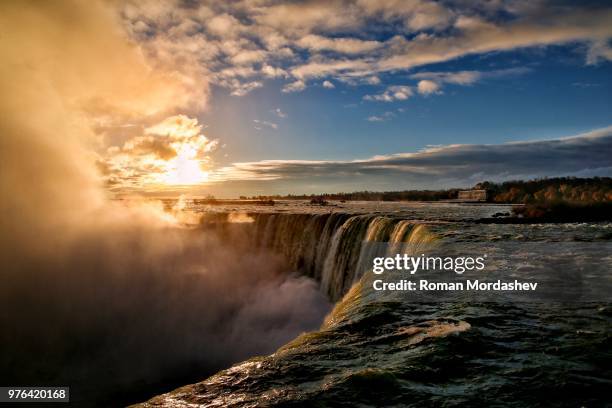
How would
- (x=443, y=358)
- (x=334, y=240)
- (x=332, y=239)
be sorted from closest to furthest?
(x=443, y=358)
(x=334, y=240)
(x=332, y=239)

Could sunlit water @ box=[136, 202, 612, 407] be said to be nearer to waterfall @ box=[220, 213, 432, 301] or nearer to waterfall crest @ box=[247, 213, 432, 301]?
waterfall @ box=[220, 213, 432, 301]

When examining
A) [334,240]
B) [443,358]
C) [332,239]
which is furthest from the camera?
[332,239]

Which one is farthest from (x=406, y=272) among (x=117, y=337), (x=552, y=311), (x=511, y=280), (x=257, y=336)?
(x=117, y=337)

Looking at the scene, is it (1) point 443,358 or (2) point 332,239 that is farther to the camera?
(2) point 332,239

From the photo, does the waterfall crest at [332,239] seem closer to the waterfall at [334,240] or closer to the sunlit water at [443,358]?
the waterfall at [334,240]

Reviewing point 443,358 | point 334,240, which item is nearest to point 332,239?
point 334,240

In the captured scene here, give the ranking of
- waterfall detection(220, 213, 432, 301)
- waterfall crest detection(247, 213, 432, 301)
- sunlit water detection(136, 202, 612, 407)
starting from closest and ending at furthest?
sunlit water detection(136, 202, 612, 407), waterfall detection(220, 213, 432, 301), waterfall crest detection(247, 213, 432, 301)

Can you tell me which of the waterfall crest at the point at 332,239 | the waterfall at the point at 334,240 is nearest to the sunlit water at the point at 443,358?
the waterfall at the point at 334,240

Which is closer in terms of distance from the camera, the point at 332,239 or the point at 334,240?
the point at 334,240

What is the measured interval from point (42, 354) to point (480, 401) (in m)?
18.4

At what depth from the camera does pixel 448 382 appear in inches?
183

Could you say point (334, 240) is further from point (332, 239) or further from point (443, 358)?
point (443, 358)

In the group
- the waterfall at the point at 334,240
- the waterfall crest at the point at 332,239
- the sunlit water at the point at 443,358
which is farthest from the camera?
the waterfall crest at the point at 332,239

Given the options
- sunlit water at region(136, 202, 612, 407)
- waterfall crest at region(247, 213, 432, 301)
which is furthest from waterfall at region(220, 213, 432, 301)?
sunlit water at region(136, 202, 612, 407)
